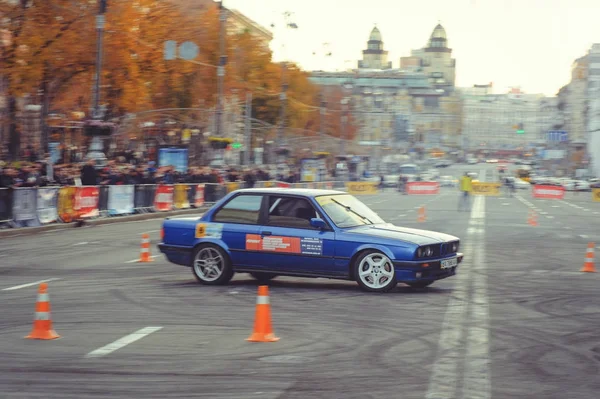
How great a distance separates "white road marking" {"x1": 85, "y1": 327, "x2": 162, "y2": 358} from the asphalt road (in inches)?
0.7

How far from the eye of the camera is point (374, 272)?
1421 centimetres

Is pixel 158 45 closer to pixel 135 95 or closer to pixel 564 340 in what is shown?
pixel 135 95

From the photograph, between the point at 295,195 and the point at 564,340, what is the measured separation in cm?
525

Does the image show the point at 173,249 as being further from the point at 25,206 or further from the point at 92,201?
the point at 92,201

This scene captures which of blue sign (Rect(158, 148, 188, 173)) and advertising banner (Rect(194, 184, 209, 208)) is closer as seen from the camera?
advertising banner (Rect(194, 184, 209, 208))

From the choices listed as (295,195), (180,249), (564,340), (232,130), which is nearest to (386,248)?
(295,195)

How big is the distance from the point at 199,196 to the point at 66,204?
13646 millimetres

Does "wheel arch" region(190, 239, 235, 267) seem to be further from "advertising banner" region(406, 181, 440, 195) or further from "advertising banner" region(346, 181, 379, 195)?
"advertising banner" region(406, 181, 440, 195)

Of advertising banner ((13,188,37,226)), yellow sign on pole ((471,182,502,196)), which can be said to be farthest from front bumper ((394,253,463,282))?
yellow sign on pole ((471,182,502,196))

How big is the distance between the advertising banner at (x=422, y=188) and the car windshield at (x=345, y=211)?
70.1m

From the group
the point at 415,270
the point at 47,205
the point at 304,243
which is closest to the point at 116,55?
the point at 47,205

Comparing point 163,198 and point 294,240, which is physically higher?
point 294,240

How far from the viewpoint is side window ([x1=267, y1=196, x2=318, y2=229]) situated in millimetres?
14672

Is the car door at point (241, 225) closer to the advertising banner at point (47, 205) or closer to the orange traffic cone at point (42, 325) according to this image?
the orange traffic cone at point (42, 325)
